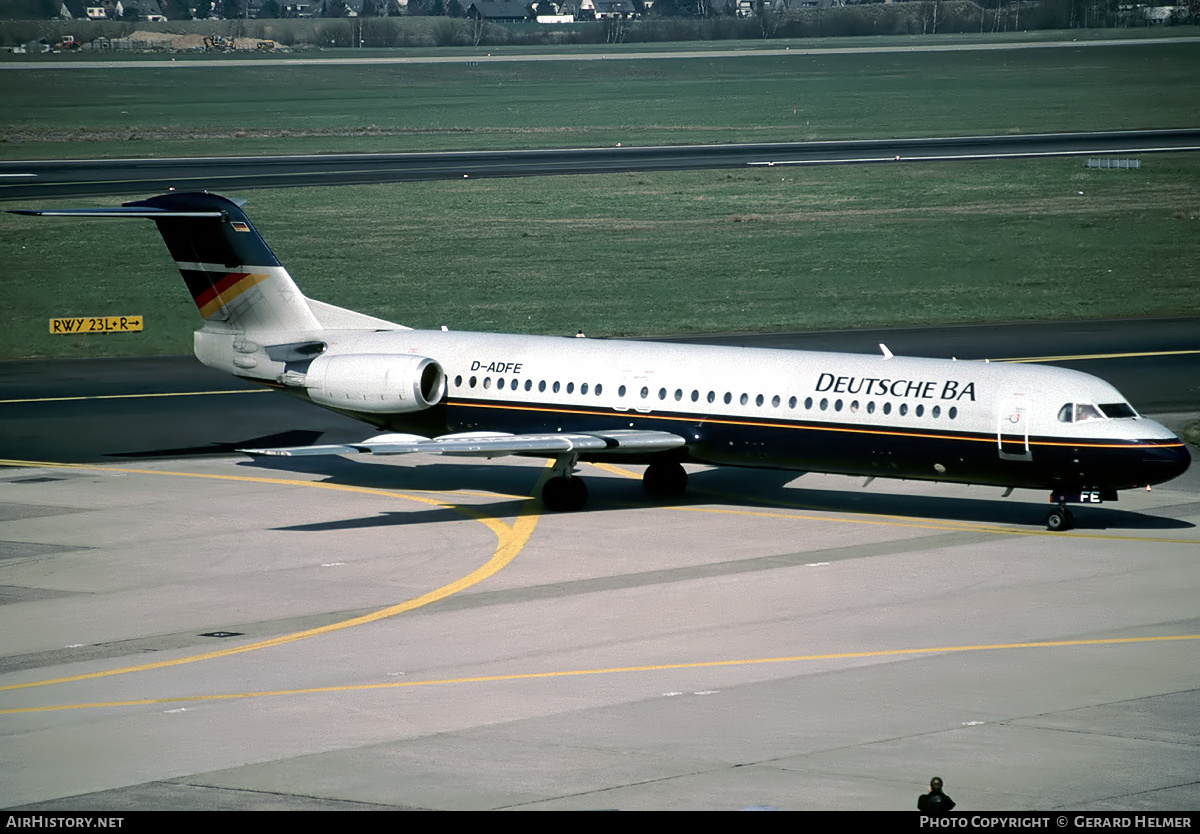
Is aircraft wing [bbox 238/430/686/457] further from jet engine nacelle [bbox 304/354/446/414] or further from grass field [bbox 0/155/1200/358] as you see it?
grass field [bbox 0/155/1200/358]

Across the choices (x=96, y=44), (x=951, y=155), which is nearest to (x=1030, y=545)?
(x=951, y=155)

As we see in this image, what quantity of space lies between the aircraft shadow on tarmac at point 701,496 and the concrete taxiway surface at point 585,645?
0.42 feet

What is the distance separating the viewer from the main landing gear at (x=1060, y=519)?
104 feet

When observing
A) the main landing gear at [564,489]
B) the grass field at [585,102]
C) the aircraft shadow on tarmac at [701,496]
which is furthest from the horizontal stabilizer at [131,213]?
the grass field at [585,102]

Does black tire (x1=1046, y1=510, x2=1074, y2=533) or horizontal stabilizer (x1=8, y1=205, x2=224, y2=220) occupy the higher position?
horizontal stabilizer (x1=8, y1=205, x2=224, y2=220)

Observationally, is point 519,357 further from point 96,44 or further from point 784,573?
point 96,44

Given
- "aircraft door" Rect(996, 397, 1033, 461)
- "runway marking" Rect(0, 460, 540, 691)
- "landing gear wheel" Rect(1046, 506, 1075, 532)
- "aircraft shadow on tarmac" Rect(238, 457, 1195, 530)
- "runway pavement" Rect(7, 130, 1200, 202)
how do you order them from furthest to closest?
"runway pavement" Rect(7, 130, 1200, 202) → "aircraft shadow on tarmac" Rect(238, 457, 1195, 530) → "landing gear wheel" Rect(1046, 506, 1075, 532) → "aircraft door" Rect(996, 397, 1033, 461) → "runway marking" Rect(0, 460, 540, 691)

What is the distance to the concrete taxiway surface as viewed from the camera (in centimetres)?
1819

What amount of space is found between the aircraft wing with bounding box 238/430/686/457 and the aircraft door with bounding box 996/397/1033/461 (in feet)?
20.7

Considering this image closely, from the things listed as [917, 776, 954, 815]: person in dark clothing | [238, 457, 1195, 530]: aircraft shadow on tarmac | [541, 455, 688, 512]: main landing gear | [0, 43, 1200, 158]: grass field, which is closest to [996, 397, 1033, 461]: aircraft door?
[238, 457, 1195, 530]: aircraft shadow on tarmac

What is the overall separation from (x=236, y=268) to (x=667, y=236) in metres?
35.2

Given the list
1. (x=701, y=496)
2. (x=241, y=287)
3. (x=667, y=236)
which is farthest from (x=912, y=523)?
(x=667, y=236)

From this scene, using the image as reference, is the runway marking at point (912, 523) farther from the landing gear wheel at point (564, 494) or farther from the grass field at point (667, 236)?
the grass field at point (667, 236)

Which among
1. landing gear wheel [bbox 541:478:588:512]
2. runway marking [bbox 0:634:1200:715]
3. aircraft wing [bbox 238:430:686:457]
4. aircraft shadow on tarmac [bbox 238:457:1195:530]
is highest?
aircraft wing [bbox 238:430:686:457]
